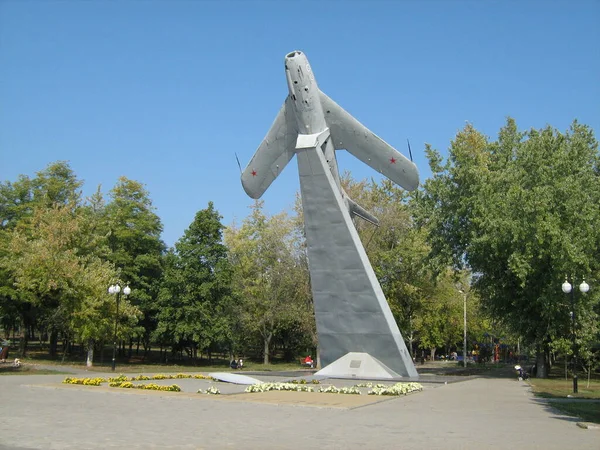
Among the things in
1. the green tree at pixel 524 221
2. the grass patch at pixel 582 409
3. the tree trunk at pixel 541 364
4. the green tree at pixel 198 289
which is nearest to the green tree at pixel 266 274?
the green tree at pixel 198 289

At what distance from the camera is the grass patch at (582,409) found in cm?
1274

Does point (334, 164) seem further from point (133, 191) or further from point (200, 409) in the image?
point (133, 191)

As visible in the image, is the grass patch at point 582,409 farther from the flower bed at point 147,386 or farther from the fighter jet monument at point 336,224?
the flower bed at point 147,386

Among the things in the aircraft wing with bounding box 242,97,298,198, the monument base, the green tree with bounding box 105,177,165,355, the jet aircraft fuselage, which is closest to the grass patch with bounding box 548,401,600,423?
the monument base

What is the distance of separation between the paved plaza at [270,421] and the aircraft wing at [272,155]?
30.0 ft

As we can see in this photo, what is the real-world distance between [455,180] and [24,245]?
24006 millimetres

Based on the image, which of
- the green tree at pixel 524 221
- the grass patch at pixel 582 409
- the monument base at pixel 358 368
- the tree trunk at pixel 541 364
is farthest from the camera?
the tree trunk at pixel 541 364

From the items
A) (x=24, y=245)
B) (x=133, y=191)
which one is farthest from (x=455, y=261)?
(x=133, y=191)

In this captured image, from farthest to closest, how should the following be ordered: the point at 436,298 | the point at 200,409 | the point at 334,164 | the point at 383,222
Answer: the point at 436,298
the point at 383,222
the point at 334,164
the point at 200,409

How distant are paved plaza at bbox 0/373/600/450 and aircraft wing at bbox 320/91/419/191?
8.55 m

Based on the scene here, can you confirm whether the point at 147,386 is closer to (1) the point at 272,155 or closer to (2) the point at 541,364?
(1) the point at 272,155

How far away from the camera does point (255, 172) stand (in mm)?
23078

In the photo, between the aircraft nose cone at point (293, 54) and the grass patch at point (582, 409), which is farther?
the aircraft nose cone at point (293, 54)

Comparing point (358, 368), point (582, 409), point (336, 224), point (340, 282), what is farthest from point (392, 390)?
point (336, 224)
